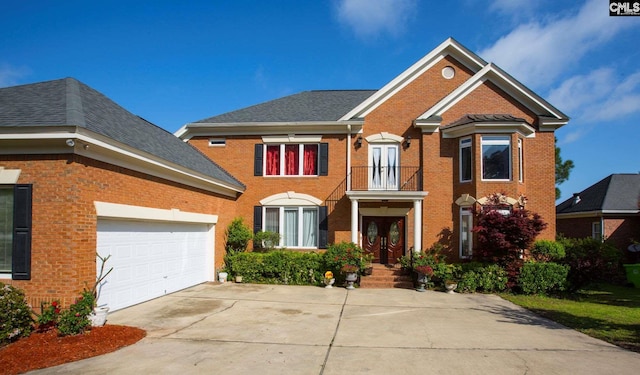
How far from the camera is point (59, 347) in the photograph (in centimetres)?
687

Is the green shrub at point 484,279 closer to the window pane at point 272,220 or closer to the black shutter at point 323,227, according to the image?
the black shutter at point 323,227

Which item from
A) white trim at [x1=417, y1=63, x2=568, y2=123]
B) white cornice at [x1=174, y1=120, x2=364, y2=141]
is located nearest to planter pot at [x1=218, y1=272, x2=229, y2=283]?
white cornice at [x1=174, y1=120, x2=364, y2=141]

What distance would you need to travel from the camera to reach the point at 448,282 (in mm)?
14195

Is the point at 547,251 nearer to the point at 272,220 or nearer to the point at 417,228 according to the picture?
the point at 417,228

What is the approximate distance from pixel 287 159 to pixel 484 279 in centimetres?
919

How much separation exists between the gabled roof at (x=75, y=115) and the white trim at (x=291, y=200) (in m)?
4.77

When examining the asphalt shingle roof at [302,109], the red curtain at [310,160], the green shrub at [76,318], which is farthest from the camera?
the asphalt shingle roof at [302,109]

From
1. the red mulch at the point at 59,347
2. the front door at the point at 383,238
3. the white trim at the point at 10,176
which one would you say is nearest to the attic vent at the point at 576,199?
the front door at the point at 383,238

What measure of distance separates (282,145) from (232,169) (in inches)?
96.4

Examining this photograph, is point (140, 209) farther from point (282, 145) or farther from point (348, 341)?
point (282, 145)

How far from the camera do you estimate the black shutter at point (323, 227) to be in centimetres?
1686

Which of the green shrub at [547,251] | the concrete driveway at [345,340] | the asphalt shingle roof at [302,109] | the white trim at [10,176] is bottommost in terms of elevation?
the concrete driveway at [345,340]

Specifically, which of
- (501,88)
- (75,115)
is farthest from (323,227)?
(75,115)

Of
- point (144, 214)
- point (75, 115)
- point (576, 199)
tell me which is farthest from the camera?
point (576, 199)
